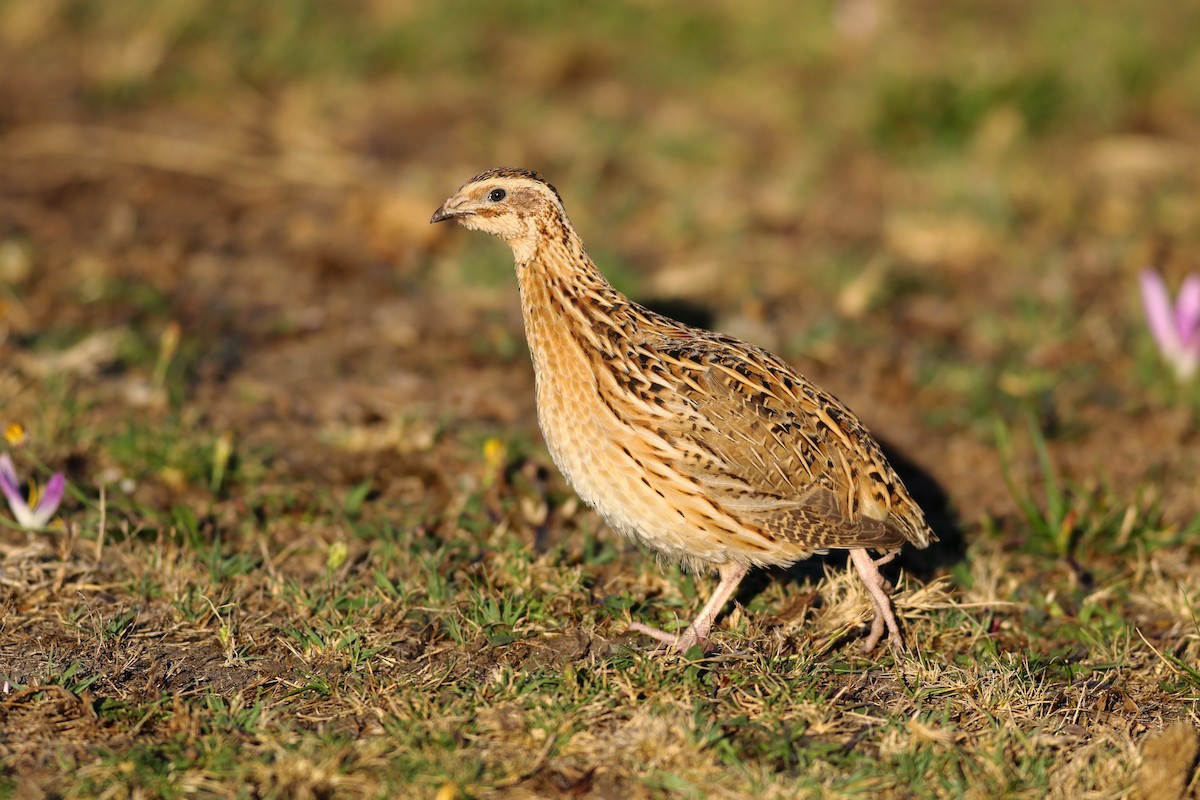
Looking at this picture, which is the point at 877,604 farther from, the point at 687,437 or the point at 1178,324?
the point at 1178,324

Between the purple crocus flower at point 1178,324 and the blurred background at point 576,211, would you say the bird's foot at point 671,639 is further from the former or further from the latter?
the purple crocus flower at point 1178,324

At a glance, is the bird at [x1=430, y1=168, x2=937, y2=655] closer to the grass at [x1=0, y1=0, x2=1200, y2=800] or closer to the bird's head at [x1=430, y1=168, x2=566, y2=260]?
the bird's head at [x1=430, y1=168, x2=566, y2=260]

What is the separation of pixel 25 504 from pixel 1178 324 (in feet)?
18.7

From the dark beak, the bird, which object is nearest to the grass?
the bird

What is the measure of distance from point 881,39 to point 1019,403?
5075 millimetres

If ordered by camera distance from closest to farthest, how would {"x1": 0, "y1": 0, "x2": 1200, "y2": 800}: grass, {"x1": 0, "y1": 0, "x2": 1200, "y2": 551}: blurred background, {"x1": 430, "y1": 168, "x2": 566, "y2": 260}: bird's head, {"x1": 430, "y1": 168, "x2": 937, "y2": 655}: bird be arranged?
{"x1": 0, "y1": 0, "x2": 1200, "y2": 800}: grass < {"x1": 430, "y1": 168, "x2": 937, "y2": 655}: bird < {"x1": 430, "y1": 168, "x2": 566, "y2": 260}: bird's head < {"x1": 0, "y1": 0, "x2": 1200, "y2": 551}: blurred background

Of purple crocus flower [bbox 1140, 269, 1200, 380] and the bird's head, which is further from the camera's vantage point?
purple crocus flower [bbox 1140, 269, 1200, 380]

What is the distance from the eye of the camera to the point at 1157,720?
464 centimetres

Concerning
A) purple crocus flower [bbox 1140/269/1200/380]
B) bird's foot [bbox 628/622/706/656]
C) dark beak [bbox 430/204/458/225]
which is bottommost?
bird's foot [bbox 628/622/706/656]

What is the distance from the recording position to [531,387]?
6980 mm

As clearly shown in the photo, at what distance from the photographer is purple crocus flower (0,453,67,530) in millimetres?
5168

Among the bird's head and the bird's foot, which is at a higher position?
the bird's head

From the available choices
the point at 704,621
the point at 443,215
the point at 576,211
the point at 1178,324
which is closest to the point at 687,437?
the point at 704,621

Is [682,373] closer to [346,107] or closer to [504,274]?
[504,274]
